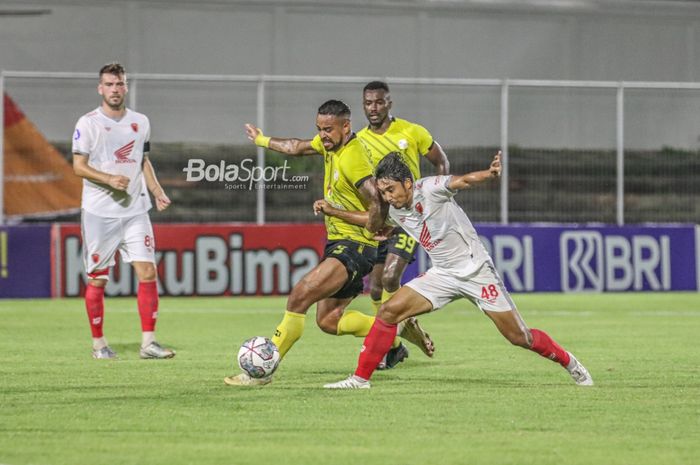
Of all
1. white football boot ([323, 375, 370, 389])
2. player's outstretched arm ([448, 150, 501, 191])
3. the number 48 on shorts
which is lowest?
white football boot ([323, 375, 370, 389])

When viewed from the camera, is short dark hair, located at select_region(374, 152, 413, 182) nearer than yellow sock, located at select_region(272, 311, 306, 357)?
Yes

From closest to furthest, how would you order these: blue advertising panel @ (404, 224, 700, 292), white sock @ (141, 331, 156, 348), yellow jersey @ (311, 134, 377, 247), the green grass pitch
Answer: the green grass pitch → yellow jersey @ (311, 134, 377, 247) → white sock @ (141, 331, 156, 348) → blue advertising panel @ (404, 224, 700, 292)

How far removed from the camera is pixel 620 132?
22156 millimetres

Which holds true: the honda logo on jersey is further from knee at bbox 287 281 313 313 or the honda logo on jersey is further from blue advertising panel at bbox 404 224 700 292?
blue advertising panel at bbox 404 224 700 292

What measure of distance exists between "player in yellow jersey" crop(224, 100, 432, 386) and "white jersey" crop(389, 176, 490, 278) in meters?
0.33

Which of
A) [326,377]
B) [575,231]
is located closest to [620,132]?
[575,231]

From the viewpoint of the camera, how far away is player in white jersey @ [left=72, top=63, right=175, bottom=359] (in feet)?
39.9

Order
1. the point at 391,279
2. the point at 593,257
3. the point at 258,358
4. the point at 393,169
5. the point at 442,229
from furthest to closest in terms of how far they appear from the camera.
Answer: the point at 593,257 < the point at 391,279 < the point at 258,358 < the point at 442,229 < the point at 393,169

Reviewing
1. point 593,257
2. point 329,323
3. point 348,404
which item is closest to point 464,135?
point 593,257

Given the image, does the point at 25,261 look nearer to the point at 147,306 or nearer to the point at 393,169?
the point at 147,306

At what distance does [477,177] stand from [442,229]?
774mm

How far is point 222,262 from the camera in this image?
20.2 metres

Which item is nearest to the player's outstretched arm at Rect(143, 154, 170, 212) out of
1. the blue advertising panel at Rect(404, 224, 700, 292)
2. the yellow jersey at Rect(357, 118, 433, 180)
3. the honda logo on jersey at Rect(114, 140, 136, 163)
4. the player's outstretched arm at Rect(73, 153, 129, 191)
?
the honda logo on jersey at Rect(114, 140, 136, 163)

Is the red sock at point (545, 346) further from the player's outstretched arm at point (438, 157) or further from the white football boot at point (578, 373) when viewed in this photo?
the player's outstretched arm at point (438, 157)
